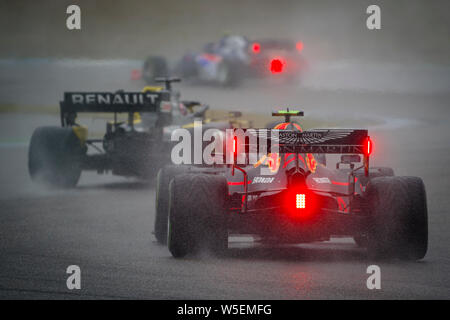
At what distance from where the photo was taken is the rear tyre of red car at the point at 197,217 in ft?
31.9

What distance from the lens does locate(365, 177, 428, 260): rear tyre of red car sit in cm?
980

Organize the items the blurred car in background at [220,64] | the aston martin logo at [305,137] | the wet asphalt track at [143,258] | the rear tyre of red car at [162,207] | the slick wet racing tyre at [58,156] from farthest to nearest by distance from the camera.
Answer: the blurred car in background at [220,64] < the slick wet racing tyre at [58,156] < the rear tyre of red car at [162,207] < the aston martin logo at [305,137] < the wet asphalt track at [143,258]

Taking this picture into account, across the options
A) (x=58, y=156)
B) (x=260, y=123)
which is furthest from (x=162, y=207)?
(x=260, y=123)

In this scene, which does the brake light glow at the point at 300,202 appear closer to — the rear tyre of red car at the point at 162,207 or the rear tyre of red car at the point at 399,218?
the rear tyre of red car at the point at 399,218

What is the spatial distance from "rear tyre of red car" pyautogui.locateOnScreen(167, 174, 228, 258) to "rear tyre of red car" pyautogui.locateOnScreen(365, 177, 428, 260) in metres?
1.53

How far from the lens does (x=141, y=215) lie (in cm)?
Result: 1431

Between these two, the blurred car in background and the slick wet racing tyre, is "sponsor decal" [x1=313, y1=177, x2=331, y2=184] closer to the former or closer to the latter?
the slick wet racing tyre

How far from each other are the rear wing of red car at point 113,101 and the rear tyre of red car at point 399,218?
8958 millimetres

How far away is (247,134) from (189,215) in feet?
3.76

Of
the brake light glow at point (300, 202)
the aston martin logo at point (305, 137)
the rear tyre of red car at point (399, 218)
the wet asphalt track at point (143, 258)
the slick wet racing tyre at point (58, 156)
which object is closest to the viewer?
the wet asphalt track at point (143, 258)

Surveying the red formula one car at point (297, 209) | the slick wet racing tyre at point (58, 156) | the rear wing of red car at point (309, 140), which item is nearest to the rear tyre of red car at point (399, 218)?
the red formula one car at point (297, 209)

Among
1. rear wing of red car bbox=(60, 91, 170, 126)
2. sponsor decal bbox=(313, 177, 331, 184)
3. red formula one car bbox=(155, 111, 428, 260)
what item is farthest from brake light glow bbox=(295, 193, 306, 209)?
rear wing of red car bbox=(60, 91, 170, 126)
